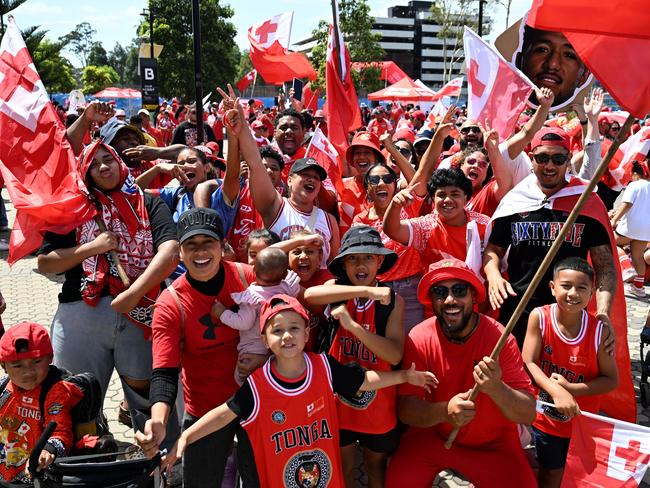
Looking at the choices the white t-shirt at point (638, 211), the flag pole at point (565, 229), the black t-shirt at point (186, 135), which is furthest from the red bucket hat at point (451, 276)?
the black t-shirt at point (186, 135)

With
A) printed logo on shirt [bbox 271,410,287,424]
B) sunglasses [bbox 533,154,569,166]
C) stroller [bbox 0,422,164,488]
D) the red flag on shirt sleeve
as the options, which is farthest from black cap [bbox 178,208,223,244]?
sunglasses [bbox 533,154,569,166]

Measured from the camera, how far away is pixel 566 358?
3084 mm

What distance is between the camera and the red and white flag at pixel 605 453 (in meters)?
2.65

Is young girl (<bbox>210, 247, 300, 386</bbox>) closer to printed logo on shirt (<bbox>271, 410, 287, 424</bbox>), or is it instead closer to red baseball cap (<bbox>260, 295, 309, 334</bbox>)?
red baseball cap (<bbox>260, 295, 309, 334</bbox>)

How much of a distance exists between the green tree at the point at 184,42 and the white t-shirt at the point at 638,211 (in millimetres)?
30038

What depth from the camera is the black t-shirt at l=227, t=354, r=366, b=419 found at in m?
2.60

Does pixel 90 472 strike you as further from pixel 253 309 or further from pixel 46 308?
pixel 46 308

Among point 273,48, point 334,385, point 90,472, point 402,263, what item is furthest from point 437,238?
point 273,48

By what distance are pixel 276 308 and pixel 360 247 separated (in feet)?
2.12

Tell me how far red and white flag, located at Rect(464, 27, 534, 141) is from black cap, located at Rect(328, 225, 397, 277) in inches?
74.9

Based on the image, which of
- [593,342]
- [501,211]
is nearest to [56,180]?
[501,211]

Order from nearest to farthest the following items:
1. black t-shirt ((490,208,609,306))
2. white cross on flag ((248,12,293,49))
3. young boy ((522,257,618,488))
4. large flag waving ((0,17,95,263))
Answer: young boy ((522,257,618,488)) < large flag waving ((0,17,95,263)) < black t-shirt ((490,208,609,306)) < white cross on flag ((248,12,293,49))

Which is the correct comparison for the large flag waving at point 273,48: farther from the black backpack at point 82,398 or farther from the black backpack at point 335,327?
the black backpack at point 82,398

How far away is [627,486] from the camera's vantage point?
8.67ft
